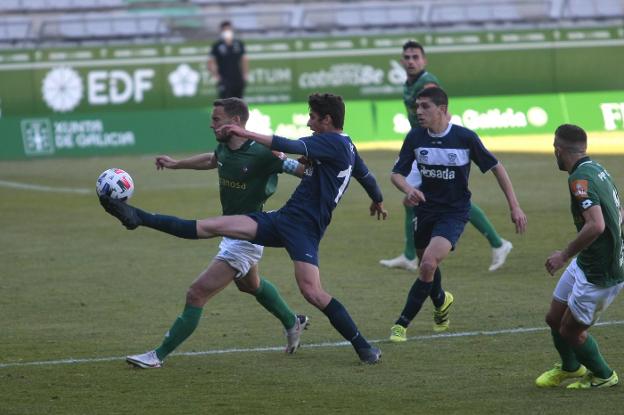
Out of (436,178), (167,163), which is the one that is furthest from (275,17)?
(167,163)

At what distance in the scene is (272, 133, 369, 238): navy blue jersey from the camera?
9.23 metres

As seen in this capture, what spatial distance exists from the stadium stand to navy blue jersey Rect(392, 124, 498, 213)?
23430mm

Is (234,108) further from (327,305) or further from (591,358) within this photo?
(591,358)

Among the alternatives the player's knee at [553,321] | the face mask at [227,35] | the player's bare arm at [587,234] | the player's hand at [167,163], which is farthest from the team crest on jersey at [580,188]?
the face mask at [227,35]

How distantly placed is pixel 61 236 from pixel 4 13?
21522 millimetres

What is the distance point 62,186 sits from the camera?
24.0m

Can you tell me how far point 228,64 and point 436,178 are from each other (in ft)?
64.1

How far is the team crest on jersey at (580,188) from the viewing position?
7.77 metres

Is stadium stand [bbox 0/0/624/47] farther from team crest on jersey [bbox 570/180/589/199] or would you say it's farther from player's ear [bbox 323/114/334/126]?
team crest on jersey [bbox 570/180/589/199]

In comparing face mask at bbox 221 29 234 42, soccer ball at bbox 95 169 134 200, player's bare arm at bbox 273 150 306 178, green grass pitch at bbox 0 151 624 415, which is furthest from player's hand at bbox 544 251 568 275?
face mask at bbox 221 29 234 42

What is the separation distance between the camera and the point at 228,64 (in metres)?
29.5

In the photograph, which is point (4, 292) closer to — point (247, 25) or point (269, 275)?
point (269, 275)

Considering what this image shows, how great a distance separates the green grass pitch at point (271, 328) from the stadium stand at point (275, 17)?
48.4 ft

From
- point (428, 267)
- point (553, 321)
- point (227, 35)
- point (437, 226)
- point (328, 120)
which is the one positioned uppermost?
point (227, 35)
